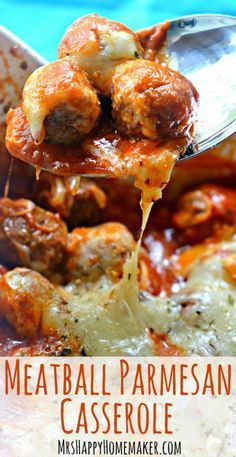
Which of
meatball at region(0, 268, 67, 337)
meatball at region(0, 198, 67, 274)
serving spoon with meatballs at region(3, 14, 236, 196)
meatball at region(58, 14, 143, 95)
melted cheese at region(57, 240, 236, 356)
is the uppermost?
meatball at region(58, 14, 143, 95)

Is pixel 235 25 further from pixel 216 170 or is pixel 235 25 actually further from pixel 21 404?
pixel 21 404

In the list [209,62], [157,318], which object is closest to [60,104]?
[209,62]

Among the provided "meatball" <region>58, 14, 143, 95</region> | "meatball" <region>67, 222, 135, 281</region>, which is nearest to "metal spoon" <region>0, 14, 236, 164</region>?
"meatball" <region>58, 14, 143, 95</region>

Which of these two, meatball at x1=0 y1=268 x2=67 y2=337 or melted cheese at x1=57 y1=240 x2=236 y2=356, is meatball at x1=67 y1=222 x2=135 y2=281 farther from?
meatball at x1=0 y1=268 x2=67 y2=337

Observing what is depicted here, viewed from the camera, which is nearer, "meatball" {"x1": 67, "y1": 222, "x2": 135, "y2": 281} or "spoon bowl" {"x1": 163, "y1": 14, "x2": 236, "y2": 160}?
"spoon bowl" {"x1": 163, "y1": 14, "x2": 236, "y2": 160}

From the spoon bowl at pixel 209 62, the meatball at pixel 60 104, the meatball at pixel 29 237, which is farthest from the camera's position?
the meatball at pixel 29 237

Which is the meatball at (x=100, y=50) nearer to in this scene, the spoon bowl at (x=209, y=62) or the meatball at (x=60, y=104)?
the meatball at (x=60, y=104)

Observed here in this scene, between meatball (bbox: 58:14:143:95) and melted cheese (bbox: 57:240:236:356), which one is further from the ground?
meatball (bbox: 58:14:143:95)

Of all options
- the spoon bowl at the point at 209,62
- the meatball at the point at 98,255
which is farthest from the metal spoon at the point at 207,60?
the meatball at the point at 98,255

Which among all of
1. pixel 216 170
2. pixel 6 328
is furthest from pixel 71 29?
pixel 216 170
